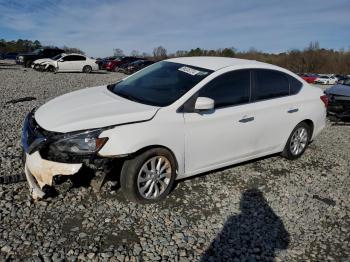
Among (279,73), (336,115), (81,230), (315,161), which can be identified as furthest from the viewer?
(336,115)

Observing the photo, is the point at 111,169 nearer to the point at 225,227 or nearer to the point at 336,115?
the point at 225,227

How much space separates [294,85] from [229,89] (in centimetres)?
168

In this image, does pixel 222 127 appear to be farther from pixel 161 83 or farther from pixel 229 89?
pixel 161 83

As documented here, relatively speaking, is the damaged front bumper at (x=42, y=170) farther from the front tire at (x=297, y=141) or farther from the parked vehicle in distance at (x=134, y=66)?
the parked vehicle in distance at (x=134, y=66)

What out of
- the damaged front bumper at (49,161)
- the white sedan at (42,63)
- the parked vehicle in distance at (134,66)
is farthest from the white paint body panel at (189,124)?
the parked vehicle in distance at (134,66)

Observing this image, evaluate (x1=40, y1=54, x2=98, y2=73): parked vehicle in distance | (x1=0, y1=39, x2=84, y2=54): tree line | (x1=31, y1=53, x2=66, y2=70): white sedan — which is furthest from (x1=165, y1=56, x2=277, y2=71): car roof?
(x1=0, y1=39, x2=84, y2=54): tree line

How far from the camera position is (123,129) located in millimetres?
4117

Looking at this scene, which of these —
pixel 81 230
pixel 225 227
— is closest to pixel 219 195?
pixel 225 227

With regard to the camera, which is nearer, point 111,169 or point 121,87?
point 111,169

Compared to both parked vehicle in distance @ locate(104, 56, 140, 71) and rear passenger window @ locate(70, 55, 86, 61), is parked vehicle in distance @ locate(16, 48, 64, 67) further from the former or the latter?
parked vehicle in distance @ locate(104, 56, 140, 71)

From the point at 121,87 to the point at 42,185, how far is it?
6.58 feet

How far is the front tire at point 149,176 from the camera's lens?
167 inches

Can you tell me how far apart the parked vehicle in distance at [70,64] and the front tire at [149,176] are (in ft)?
76.7

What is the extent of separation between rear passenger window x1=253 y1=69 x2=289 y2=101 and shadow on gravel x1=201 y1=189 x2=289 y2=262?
172cm
